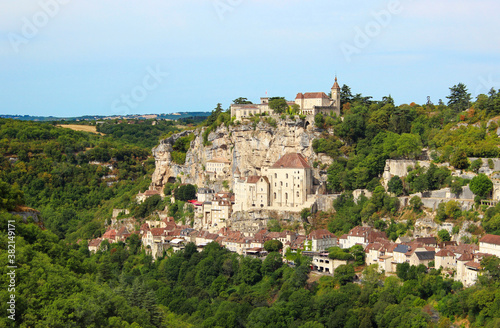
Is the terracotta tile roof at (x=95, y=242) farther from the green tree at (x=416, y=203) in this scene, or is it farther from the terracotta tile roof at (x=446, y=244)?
the terracotta tile roof at (x=446, y=244)

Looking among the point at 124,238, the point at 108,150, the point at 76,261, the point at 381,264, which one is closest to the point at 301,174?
the point at 381,264

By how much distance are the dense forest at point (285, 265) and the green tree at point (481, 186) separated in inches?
43.3

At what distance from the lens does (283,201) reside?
5909 centimetres

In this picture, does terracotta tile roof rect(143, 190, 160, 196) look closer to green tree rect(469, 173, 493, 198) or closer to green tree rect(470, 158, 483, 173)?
green tree rect(470, 158, 483, 173)

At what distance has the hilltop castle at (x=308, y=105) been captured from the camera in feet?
214

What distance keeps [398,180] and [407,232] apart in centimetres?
539

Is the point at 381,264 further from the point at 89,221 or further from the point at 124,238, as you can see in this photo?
the point at 89,221

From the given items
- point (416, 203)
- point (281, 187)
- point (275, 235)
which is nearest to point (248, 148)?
point (281, 187)

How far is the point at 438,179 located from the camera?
5291 cm

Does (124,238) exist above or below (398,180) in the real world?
below

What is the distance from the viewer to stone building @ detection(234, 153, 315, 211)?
2302 inches

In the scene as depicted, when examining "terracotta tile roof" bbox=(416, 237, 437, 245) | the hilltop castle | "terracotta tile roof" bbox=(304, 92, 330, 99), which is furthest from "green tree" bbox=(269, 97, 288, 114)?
"terracotta tile roof" bbox=(416, 237, 437, 245)

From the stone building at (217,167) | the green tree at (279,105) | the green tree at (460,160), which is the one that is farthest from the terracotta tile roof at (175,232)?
the green tree at (460,160)

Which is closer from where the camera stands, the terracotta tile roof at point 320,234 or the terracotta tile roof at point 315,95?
the terracotta tile roof at point 320,234
